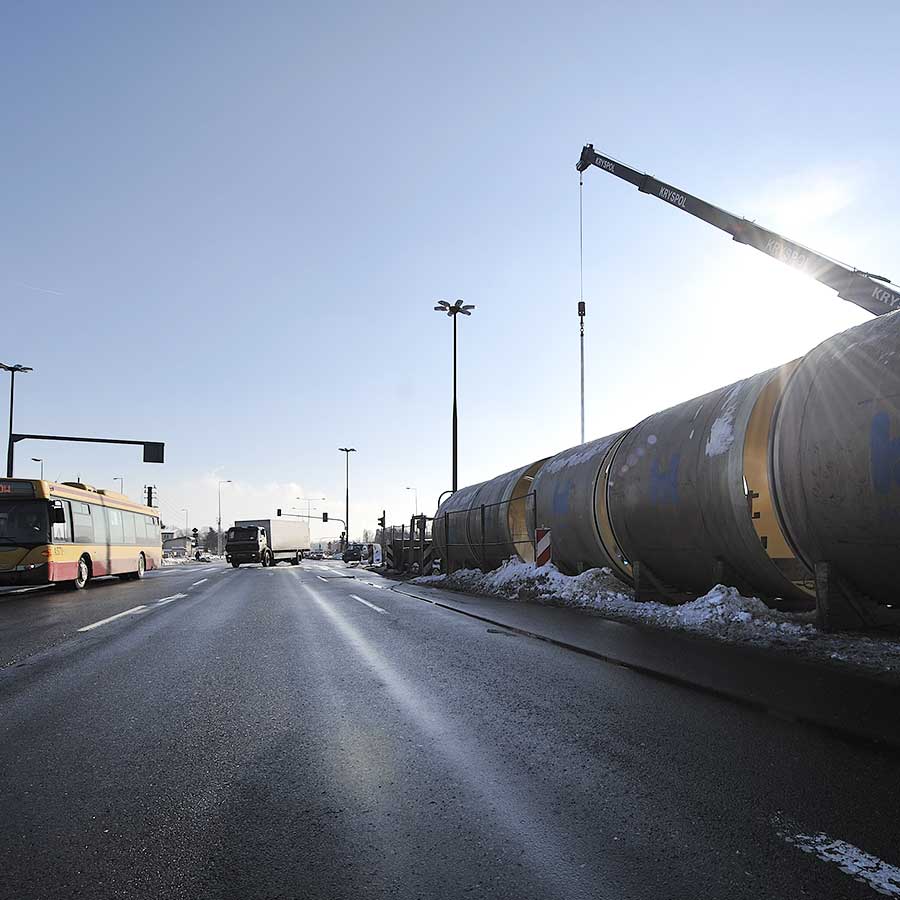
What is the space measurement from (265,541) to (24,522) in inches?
1203

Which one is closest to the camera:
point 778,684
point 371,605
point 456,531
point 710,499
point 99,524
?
point 778,684

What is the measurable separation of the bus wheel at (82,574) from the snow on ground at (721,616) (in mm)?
13413

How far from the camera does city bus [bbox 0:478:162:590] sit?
60.5 feet

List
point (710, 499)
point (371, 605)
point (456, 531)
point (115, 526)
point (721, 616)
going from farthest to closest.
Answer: point (115, 526)
point (456, 531)
point (371, 605)
point (710, 499)
point (721, 616)

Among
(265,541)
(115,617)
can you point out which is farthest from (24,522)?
(265,541)

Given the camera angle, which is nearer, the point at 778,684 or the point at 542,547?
the point at 778,684

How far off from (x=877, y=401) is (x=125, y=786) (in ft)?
21.9

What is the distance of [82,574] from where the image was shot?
831 inches

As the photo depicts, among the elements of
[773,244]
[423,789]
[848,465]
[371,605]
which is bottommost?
[371,605]

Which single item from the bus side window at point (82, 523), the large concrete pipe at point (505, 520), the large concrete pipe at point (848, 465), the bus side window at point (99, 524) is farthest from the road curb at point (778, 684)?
the bus side window at point (99, 524)

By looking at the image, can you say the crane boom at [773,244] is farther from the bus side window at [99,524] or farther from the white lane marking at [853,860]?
the bus side window at [99,524]

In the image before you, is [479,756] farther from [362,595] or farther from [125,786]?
[362,595]

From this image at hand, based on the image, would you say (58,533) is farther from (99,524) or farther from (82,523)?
(99,524)

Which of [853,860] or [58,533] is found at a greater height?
[58,533]
